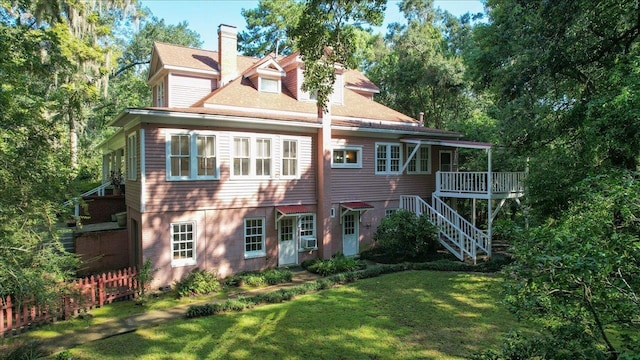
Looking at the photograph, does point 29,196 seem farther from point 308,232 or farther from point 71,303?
point 308,232

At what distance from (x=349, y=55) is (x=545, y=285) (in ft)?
29.3

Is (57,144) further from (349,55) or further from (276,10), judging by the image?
(276,10)

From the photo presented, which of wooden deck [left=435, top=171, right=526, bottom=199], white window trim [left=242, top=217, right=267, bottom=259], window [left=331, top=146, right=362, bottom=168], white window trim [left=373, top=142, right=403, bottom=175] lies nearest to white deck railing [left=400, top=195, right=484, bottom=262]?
wooden deck [left=435, top=171, right=526, bottom=199]

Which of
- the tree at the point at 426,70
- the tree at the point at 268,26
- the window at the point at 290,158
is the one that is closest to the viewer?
the window at the point at 290,158

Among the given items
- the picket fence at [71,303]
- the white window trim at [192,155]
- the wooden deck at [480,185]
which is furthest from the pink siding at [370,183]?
the picket fence at [71,303]

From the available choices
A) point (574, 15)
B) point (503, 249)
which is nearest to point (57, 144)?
point (574, 15)

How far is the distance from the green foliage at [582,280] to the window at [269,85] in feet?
50.1

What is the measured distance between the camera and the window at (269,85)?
17.9 m

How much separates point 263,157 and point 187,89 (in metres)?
7.08

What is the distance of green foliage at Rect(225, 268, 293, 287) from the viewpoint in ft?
43.4

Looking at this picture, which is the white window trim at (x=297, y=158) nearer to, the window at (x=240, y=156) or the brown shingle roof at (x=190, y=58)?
the window at (x=240, y=156)

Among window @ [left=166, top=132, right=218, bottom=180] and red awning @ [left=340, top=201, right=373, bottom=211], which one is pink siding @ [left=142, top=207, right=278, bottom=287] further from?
red awning @ [left=340, top=201, right=373, bottom=211]

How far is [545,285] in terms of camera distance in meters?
3.97

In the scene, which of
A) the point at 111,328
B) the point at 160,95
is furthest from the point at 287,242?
the point at 160,95
